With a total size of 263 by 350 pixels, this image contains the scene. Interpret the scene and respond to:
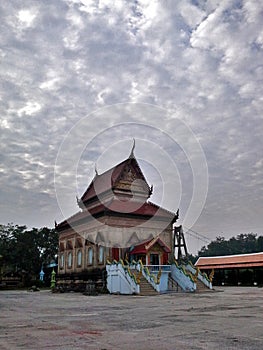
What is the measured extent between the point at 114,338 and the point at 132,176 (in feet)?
84.6

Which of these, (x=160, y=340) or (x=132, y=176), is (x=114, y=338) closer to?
(x=160, y=340)

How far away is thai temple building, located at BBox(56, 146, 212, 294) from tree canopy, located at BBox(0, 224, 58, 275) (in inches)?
602

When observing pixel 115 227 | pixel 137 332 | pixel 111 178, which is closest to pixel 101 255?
pixel 115 227

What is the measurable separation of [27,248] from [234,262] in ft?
85.4

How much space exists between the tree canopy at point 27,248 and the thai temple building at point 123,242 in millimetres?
15284

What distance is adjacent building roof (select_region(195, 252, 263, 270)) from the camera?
37.0m

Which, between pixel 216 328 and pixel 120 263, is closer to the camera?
pixel 216 328

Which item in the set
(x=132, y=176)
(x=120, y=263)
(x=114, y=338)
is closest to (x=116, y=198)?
(x=132, y=176)

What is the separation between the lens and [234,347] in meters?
6.29

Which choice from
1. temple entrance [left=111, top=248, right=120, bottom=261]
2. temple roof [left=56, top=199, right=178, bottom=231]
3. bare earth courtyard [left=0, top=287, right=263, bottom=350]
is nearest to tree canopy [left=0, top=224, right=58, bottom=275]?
temple roof [left=56, top=199, right=178, bottom=231]

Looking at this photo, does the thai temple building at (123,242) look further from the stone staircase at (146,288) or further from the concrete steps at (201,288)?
the concrete steps at (201,288)

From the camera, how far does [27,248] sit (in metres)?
50.1

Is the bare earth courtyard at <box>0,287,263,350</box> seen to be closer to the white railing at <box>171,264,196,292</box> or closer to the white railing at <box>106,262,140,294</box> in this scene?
the white railing at <box>106,262,140,294</box>

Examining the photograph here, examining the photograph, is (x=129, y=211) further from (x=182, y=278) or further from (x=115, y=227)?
(x=182, y=278)
